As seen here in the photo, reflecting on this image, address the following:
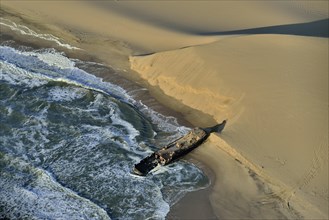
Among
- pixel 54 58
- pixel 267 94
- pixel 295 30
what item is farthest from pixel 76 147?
pixel 295 30

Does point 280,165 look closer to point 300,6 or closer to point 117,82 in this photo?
point 117,82

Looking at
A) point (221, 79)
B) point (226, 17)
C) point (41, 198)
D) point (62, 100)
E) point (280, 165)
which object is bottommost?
point (41, 198)

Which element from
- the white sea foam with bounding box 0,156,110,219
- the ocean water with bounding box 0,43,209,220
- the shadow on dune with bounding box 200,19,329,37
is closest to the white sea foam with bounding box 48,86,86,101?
the ocean water with bounding box 0,43,209,220

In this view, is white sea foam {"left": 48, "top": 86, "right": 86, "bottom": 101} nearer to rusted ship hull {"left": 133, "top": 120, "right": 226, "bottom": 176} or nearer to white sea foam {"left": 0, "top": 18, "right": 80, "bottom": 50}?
white sea foam {"left": 0, "top": 18, "right": 80, "bottom": 50}

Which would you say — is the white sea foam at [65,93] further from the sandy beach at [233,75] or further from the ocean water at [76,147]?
the sandy beach at [233,75]

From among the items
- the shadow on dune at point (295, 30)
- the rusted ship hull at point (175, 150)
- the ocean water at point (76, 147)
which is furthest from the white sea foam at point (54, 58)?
the rusted ship hull at point (175, 150)

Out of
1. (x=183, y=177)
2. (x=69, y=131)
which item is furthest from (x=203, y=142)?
(x=69, y=131)
